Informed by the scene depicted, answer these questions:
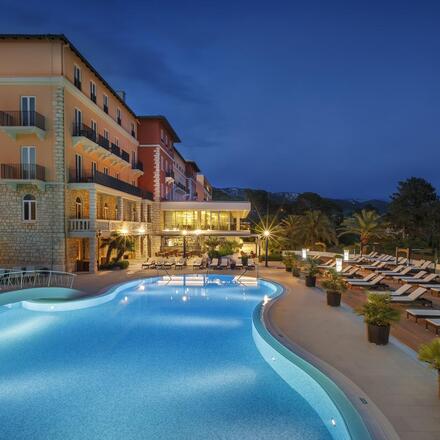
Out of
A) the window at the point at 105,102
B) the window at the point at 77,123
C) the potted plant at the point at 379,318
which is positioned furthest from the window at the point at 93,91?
the potted plant at the point at 379,318

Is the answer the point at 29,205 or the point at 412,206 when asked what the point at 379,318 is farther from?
the point at 412,206

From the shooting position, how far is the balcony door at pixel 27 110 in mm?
18859

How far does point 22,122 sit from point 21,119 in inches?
7.6

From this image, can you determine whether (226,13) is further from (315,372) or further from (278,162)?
(278,162)

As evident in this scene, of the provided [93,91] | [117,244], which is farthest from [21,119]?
[117,244]

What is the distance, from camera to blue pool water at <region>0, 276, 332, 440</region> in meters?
5.55

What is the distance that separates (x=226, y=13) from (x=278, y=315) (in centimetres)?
3980

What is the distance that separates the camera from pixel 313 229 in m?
31.8

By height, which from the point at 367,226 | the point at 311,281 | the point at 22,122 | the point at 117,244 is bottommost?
the point at 311,281

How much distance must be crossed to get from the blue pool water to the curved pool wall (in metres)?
0.16

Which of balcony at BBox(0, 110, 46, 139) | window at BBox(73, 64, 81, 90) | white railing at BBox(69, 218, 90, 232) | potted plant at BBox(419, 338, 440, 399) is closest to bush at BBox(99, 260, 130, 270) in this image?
white railing at BBox(69, 218, 90, 232)

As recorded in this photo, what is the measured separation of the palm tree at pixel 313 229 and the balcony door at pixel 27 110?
23063mm

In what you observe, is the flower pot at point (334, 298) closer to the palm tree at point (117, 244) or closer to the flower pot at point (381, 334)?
the flower pot at point (381, 334)

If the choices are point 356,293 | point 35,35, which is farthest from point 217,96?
point 356,293
